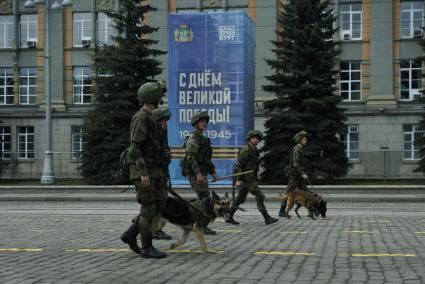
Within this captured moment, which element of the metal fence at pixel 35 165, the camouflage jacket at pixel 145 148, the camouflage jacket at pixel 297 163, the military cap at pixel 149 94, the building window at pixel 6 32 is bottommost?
the metal fence at pixel 35 165

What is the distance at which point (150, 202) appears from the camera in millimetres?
8000

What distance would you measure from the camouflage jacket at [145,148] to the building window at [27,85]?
38.1 m

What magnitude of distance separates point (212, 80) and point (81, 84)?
20.5 meters

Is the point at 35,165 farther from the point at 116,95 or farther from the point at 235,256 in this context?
the point at 235,256

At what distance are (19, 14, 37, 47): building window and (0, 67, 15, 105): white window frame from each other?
1.97m

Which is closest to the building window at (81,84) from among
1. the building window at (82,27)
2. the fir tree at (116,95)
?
the building window at (82,27)

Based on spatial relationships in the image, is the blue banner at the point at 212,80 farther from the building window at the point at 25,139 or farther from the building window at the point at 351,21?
the building window at the point at 25,139

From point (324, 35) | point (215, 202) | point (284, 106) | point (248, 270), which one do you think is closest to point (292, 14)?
point (324, 35)

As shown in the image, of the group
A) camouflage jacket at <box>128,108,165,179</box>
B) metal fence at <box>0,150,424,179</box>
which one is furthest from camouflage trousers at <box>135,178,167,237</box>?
metal fence at <box>0,150,424,179</box>

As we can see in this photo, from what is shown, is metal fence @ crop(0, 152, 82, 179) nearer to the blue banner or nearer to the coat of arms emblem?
the blue banner

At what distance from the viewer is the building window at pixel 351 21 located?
40688mm

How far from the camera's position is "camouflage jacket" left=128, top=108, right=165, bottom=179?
7.94 metres

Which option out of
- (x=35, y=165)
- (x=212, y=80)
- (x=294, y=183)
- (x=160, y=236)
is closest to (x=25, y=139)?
(x=35, y=165)

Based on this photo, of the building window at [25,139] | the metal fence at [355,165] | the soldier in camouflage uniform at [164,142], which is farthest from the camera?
the building window at [25,139]
